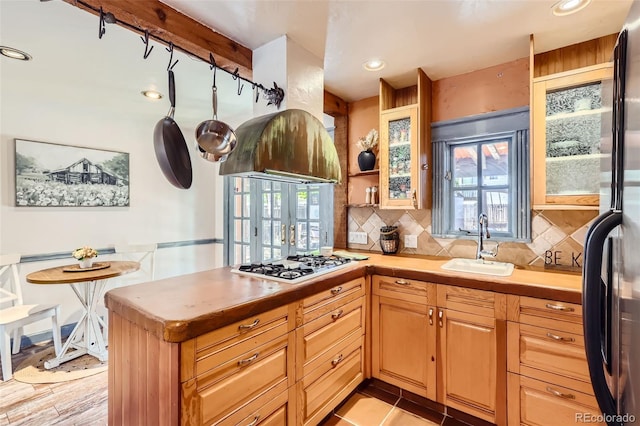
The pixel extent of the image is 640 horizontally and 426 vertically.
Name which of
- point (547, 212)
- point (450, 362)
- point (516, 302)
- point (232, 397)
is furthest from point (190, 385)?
point (547, 212)

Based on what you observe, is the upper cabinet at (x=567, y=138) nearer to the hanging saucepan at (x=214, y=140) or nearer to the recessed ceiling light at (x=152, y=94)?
the hanging saucepan at (x=214, y=140)

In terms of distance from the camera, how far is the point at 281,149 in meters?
1.68

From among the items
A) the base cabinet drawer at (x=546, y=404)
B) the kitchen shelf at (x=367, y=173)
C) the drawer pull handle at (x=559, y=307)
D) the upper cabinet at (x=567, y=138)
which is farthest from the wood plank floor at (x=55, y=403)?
the upper cabinet at (x=567, y=138)

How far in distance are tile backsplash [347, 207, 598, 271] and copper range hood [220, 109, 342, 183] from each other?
1.03 m

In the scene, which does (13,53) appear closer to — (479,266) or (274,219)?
(274,219)

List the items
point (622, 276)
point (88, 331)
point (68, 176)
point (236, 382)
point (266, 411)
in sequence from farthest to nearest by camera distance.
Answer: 1. point (68, 176)
2. point (88, 331)
3. point (266, 411)
4. point (236, 382)
5. point (622, 276)

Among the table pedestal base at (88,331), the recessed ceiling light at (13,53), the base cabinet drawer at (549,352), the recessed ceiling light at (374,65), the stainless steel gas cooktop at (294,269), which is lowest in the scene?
the table pedestal base at (88,331)

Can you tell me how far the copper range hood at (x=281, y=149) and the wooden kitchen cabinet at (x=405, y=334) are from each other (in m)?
0.94

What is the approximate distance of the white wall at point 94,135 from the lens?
203cm

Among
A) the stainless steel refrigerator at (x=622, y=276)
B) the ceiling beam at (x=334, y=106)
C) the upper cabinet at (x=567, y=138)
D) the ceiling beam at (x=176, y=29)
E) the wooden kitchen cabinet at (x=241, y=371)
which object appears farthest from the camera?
the ceiling beam at (x=334, y=106)

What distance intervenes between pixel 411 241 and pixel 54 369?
322cm

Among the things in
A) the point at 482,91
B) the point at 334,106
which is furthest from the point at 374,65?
the point at 482,91

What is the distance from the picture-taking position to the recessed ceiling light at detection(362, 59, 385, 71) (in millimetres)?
2201

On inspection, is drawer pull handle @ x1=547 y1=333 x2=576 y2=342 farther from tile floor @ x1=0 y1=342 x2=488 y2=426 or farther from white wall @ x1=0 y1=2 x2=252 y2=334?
white wall @ x1=0 y1=2 x2=252 y2=334
